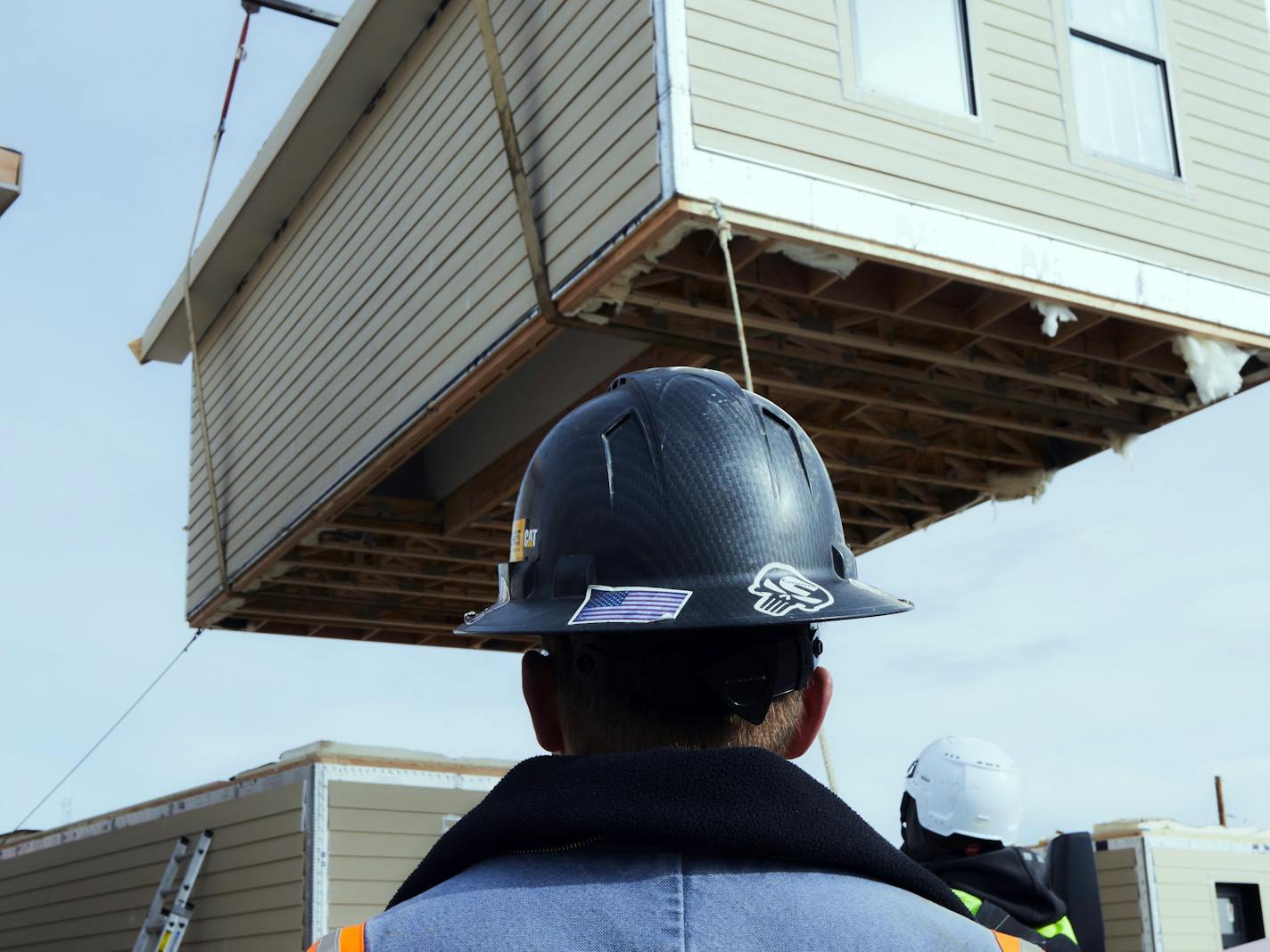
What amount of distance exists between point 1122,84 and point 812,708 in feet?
31.5

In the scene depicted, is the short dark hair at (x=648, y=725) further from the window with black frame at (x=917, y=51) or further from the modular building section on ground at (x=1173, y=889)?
the modular building section on ground at (x=1173, y=889)

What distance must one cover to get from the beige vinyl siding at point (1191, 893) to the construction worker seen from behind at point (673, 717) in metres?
16.4

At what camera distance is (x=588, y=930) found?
4.86 feet

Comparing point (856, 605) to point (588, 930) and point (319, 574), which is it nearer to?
point (588, 930)

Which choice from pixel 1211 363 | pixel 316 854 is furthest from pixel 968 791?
pixel 316 854

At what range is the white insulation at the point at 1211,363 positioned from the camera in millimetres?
9922

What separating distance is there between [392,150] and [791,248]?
513 centimetres

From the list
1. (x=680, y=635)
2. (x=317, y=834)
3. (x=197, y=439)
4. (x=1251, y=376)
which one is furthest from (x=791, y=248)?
(x=197, y=439)

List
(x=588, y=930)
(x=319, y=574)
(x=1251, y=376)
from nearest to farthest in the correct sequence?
(x=588, y=930), (x=1251, y=376), (x=319, y=574)

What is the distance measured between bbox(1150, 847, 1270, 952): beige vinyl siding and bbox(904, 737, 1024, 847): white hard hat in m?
11.6

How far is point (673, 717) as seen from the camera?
5.73ft

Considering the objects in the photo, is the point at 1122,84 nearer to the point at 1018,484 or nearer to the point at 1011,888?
the point at 1018,484

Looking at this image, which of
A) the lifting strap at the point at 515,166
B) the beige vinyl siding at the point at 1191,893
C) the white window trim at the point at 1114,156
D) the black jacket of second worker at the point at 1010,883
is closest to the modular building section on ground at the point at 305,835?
the lifting strap at the point at 515,166

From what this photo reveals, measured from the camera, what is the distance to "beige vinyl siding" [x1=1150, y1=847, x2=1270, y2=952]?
16938 mm
